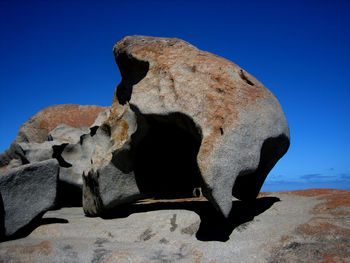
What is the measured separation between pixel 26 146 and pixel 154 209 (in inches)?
152

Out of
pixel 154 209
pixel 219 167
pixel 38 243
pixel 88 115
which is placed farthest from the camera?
pixel 88 115

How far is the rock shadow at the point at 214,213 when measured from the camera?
430 centimetres

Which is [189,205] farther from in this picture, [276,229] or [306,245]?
[306,245]

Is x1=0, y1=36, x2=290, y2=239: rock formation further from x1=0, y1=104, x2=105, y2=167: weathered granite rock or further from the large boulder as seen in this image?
x1=0, y1=104, x2=105, y2=167: weathered granite rock

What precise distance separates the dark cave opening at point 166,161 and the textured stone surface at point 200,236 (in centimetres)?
82

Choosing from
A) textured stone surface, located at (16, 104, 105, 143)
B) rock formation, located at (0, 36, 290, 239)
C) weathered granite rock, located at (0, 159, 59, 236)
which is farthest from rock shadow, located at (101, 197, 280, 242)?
textured stone surface, located at (16, 104, 105, 143)

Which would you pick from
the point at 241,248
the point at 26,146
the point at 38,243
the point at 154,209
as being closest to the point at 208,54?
the point at 154,209

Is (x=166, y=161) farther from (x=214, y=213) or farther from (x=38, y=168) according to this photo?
(x=38, y=168)

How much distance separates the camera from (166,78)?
514 cm

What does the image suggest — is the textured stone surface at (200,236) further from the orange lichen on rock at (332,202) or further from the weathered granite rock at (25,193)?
the weathered granite rock at (25,193)

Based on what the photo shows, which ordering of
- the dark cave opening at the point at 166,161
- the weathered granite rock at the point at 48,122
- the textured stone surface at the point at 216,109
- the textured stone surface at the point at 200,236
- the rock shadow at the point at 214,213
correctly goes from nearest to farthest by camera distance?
the textured stone surface at the point at 200,236, the textured stone surface at the point at 216,109, the rock shadow at the point at 214,213, the dark cave opening at the point at 166,161, the weathered granite rock at the point at 48,122

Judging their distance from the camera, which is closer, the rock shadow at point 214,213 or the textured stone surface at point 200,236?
the textured stone surface at point 200,236

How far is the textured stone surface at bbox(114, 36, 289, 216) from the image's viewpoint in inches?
156

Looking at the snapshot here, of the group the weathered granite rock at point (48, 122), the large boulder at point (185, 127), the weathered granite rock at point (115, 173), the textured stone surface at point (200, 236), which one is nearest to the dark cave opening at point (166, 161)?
the large boulder at point (185, 127)
